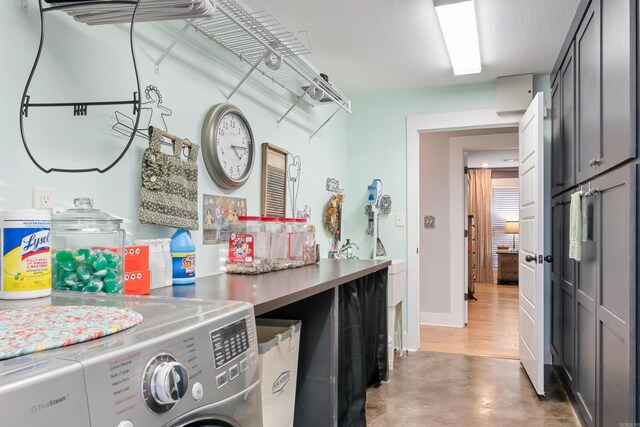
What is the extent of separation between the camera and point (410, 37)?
285 cm

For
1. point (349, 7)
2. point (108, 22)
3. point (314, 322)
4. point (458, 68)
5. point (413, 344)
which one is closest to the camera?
point (108, 22)

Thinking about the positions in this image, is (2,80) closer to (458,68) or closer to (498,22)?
(498,22)

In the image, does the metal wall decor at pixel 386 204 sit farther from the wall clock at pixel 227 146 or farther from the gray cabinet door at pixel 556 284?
the wall clock at pixel 227 146

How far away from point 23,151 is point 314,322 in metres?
1.27

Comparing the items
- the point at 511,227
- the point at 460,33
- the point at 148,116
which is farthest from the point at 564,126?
the point at 511,227

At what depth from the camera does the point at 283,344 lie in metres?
1.70

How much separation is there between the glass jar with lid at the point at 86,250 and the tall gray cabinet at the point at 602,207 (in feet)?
5.40

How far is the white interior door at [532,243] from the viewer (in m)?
2.85

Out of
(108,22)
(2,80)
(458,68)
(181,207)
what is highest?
(458,68)

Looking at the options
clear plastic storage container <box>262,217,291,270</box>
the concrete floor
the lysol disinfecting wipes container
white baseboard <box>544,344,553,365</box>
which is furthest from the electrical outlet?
white baseboard <box>544,344,553,365</box>

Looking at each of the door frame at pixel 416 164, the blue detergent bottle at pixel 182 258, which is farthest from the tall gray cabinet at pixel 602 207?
the blue detergent bottle at pixel 182 258

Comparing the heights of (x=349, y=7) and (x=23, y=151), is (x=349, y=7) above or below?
above

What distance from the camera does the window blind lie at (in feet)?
30.1

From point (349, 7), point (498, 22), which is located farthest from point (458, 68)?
point (349, 7)
